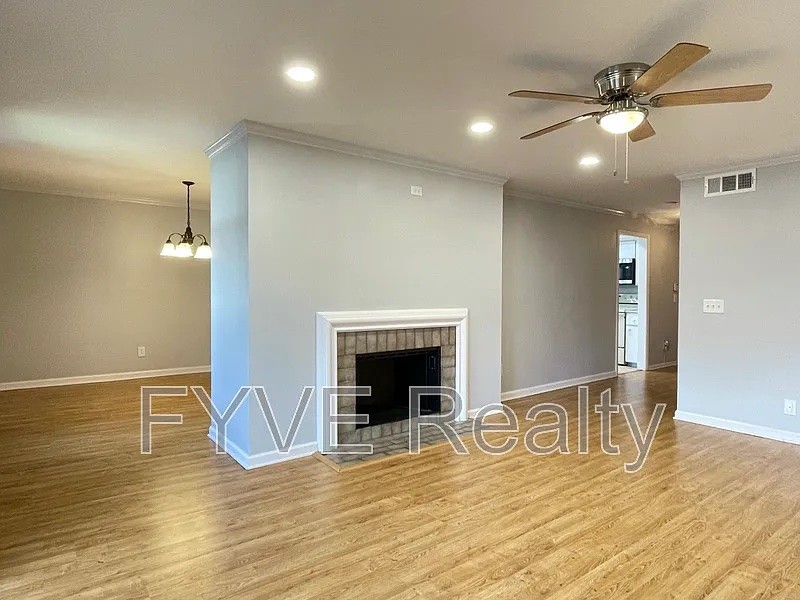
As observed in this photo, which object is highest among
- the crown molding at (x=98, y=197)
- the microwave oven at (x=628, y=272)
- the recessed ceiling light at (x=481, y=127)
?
the crown molding at (x=98, y=197)

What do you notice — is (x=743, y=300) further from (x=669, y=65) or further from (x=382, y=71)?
(x=382, y=71)

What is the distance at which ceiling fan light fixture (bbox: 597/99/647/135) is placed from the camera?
2396 millimetres

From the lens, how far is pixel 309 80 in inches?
105

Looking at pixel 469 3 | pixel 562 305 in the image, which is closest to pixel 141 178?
pixel 469 3

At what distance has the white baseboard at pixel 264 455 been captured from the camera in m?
3.49

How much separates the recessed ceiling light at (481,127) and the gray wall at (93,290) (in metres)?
5.02

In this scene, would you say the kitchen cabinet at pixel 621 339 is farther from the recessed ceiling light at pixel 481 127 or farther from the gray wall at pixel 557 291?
the recessed ceiling light at pixel 481 127

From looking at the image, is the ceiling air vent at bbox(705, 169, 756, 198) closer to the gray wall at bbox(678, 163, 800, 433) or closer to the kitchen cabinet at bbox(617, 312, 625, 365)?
the gray wall at bbox(678, 163, 800, 433)

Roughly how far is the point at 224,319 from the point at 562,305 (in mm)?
4141

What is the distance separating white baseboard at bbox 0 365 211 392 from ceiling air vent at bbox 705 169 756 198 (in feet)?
21.7

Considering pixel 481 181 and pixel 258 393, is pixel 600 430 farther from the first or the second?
pixel 258 393

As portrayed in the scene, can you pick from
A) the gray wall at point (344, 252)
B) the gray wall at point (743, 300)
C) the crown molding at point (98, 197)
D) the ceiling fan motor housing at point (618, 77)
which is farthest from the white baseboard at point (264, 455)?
the crown molding at point (98, 197)

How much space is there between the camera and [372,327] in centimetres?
399

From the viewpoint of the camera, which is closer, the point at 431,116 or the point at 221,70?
the point at 221,70
